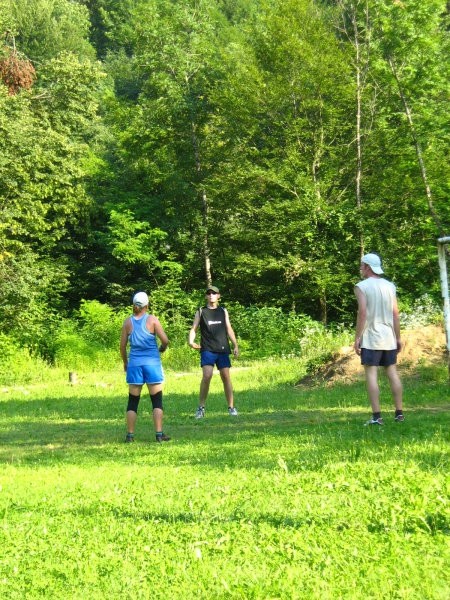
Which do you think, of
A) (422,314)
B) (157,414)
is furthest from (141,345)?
(422,314)

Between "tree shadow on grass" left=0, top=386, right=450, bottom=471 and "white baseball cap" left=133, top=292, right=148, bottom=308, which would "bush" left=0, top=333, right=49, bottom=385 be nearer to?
"tree shadow on grass" left=0, top=386, right=450, bottom=471

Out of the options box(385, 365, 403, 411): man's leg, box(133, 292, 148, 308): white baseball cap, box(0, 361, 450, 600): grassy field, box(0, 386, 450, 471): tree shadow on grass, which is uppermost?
box(133, 292, 148, 308): white baseball cap

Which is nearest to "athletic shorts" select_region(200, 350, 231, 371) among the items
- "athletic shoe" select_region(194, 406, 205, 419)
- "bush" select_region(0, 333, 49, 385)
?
"athletic shoe" select_region(194, 406, 205, 419)

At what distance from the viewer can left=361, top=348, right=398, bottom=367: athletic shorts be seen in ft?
33.1

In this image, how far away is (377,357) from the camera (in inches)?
397

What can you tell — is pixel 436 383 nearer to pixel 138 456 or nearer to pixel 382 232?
pixel 138 456

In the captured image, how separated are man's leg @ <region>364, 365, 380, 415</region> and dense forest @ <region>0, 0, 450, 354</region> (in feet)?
62.6

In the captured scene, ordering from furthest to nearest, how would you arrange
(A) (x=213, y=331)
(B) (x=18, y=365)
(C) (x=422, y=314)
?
(B) (x=18, y=365), (C) (x=422, y=314), (A) (x=213, y=331)

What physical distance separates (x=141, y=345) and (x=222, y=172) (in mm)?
25041

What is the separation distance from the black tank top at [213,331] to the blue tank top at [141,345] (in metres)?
2.44

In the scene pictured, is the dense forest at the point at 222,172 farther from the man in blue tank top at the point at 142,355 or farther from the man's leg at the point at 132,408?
the man's leg at the point at 132,408

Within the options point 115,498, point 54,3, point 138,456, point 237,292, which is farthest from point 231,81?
point 115,498

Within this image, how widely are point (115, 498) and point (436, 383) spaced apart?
941 cm

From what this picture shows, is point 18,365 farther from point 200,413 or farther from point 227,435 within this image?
point 227,435
